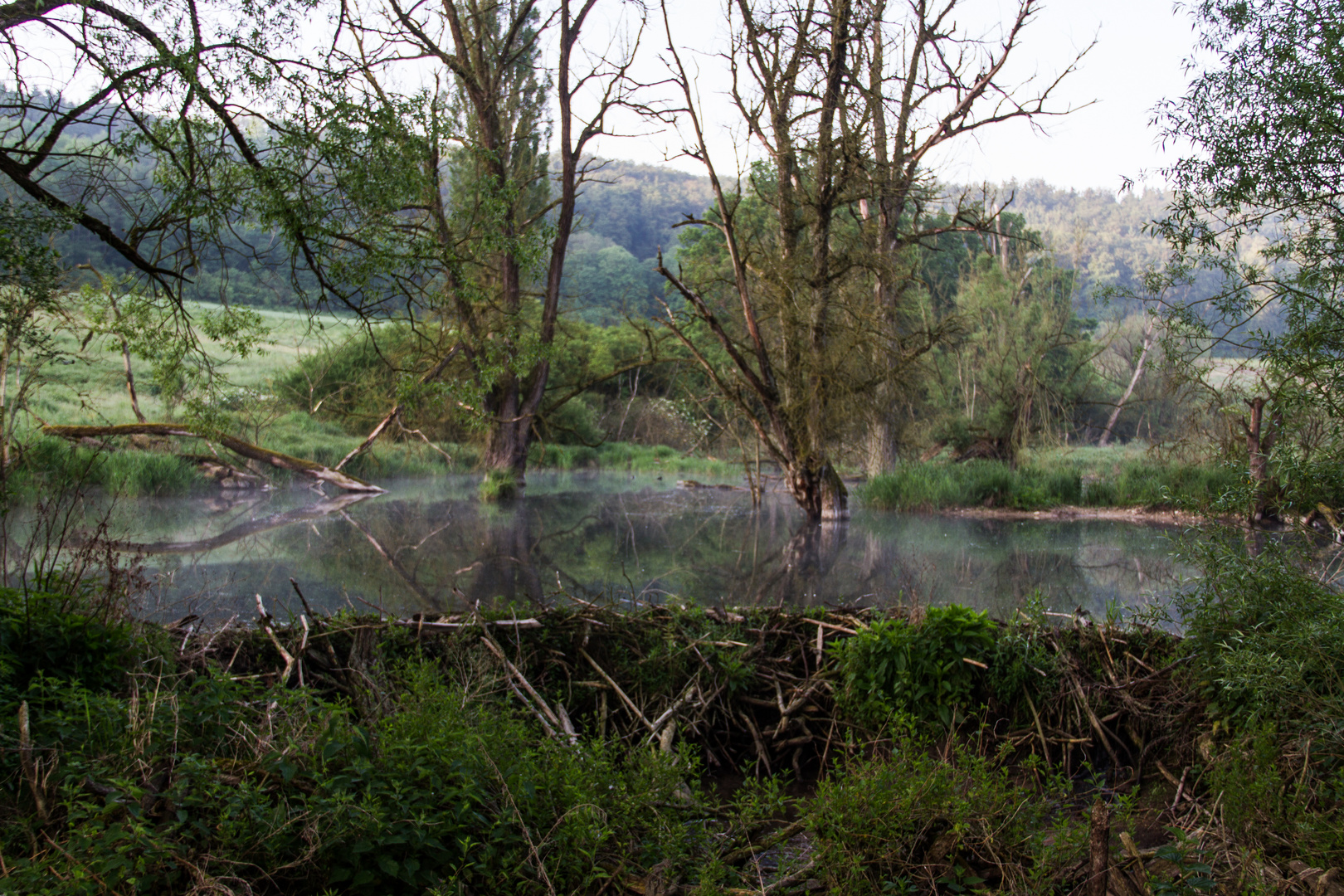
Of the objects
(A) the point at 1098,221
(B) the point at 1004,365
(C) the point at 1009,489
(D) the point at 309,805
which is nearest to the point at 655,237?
(A) the point at 1098,221

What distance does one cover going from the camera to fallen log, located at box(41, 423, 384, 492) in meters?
14.5

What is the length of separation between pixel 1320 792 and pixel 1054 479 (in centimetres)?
1496

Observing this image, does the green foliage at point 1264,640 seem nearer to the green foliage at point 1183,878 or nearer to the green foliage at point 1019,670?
the green foliage at point 1019,670

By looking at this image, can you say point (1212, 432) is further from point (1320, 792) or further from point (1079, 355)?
point (1079, 355)

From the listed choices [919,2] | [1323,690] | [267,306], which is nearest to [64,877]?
[1323,690]

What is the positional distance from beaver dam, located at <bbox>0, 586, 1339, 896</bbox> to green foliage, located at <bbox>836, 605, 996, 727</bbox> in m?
0.02

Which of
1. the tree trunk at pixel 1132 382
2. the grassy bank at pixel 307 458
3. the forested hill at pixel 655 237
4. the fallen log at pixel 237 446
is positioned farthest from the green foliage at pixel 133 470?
the tree trunk at pixel 1132 382

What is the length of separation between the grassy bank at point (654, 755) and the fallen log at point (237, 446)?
385 inches

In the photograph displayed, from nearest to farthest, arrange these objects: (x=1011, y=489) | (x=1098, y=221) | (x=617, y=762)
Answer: (x=617, y=762) → (x=1011, y=489) → (x=1098, y=221)

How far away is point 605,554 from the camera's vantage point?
11.6 m

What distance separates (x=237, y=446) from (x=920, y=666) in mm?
14660

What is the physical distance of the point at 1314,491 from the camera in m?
6.11

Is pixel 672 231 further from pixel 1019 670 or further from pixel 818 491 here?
pixel 1019 670

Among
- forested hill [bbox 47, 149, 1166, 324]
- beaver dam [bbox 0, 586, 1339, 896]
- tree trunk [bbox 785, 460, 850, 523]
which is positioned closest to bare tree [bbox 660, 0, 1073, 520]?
tree trunk [bbox 785, 460, 850, 523]
